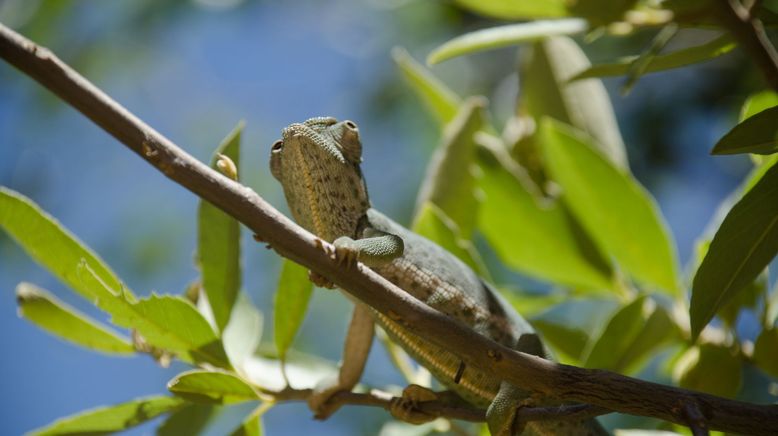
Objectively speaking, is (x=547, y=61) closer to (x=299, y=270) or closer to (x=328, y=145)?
(x=328, y=145)

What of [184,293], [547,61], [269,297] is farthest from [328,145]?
[269,297]

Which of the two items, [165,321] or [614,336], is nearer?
[165,321]

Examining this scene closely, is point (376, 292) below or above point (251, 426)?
above

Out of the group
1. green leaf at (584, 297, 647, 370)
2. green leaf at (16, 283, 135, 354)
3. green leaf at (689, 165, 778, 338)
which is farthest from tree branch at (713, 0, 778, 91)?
green leaf at (16, 283, 135, 354)

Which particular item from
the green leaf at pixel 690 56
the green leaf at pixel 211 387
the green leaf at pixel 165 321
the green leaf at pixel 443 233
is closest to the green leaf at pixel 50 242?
the green leaf at pixel 165 321

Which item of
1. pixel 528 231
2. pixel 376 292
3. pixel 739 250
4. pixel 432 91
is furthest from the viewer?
pixel 432 91

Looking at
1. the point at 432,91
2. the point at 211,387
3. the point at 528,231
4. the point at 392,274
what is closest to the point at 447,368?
the point at 392,274

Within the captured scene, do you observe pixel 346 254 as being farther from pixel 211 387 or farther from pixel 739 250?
pixel 739 250
